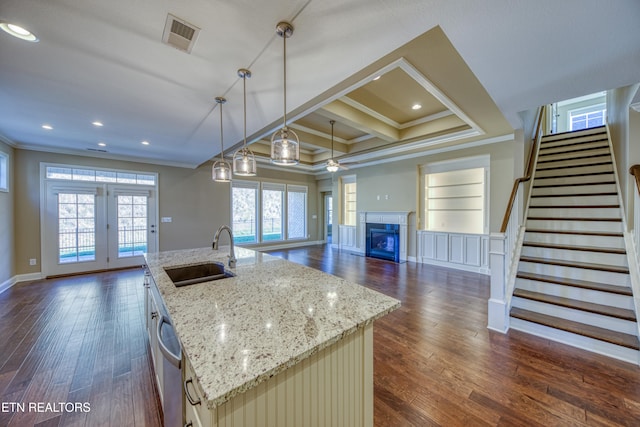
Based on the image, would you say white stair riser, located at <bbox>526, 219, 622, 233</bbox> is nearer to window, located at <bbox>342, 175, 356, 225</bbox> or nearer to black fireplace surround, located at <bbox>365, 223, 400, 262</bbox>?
black fireplace surround, located at <bbox>365, 223, 400, 262</bbox>

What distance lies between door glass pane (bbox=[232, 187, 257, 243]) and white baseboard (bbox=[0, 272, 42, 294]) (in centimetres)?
393

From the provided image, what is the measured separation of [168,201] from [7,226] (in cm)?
251

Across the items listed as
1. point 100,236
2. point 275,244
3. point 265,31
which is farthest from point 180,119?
point 275,244

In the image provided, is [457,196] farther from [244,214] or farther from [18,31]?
[18,31]

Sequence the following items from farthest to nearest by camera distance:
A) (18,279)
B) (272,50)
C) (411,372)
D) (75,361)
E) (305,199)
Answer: (305,199) < (18,279) < (75,361) < (411,372) < (272,50)

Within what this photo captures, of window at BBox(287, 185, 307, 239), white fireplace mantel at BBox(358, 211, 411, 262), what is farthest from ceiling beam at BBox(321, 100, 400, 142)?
window at BBox(287, 185, 307, 239)

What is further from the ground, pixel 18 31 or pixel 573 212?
pixel 18 31

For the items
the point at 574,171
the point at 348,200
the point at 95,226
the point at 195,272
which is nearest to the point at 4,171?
the point at 95,226

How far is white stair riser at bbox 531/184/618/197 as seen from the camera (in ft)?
11.7

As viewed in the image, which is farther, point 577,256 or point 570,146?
point 570,146

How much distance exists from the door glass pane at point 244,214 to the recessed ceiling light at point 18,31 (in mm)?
5605

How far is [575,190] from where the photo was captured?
12.6 ft

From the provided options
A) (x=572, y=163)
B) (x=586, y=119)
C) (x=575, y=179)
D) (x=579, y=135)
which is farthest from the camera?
(x=586, y=119)

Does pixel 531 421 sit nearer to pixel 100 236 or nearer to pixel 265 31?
pixel 265 31
